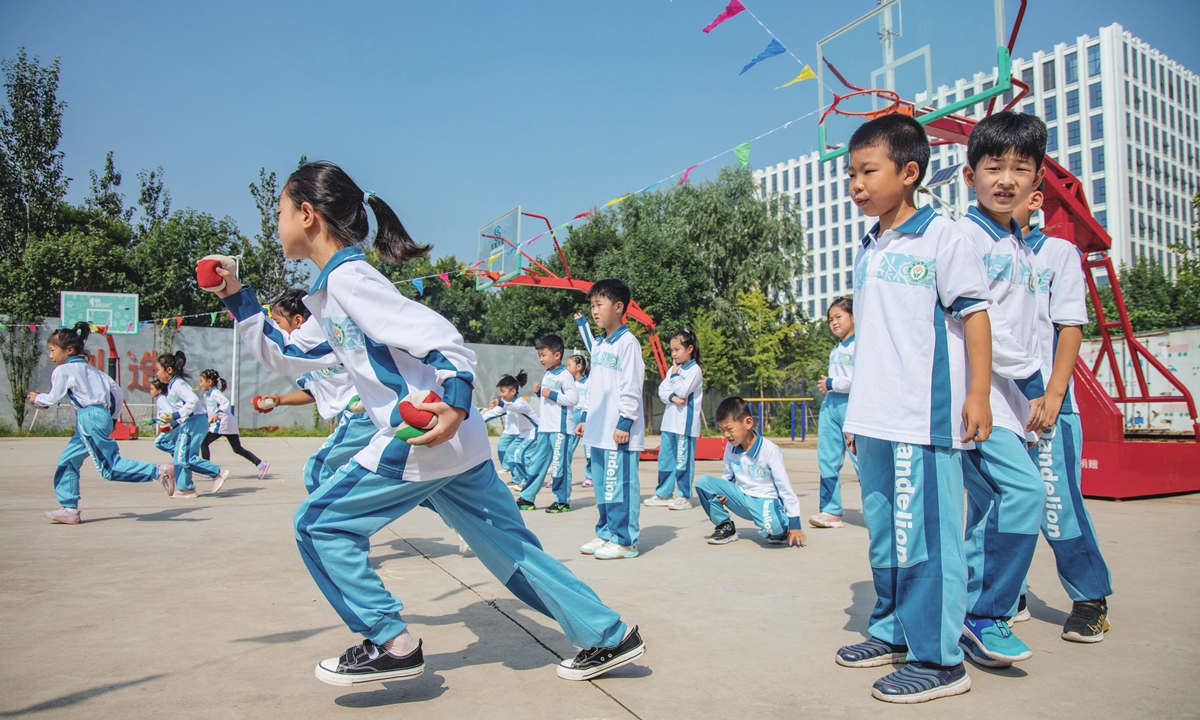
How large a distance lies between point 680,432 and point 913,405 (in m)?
5.01

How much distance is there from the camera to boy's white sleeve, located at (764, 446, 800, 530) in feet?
16.3

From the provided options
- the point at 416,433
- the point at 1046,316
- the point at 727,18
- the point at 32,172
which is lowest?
the point at 416,433

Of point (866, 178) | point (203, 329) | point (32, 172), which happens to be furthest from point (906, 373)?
point (32, 172)

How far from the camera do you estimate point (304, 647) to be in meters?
2.91

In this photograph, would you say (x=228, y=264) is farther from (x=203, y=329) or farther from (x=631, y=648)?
(x=203, y=329)

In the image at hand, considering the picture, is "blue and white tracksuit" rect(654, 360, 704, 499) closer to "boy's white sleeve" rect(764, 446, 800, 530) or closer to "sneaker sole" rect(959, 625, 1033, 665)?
"boy's white sleeve" rect(764, 446, 800, 530)

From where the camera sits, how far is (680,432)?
7434mm

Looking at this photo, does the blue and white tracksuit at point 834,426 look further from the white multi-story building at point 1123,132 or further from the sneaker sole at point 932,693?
the white multi-story building at point 1123,132

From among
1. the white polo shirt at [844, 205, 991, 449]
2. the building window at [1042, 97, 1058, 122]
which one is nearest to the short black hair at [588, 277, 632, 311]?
the white polo shirt at [844, 205, 991, 449]

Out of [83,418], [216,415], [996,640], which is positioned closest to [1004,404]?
[996,640]

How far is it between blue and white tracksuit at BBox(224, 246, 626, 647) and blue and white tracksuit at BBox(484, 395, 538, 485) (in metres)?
5.83

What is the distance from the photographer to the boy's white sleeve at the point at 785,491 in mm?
4980

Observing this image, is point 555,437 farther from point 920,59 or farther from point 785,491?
point 920,59

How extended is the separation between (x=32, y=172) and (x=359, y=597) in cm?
3035
